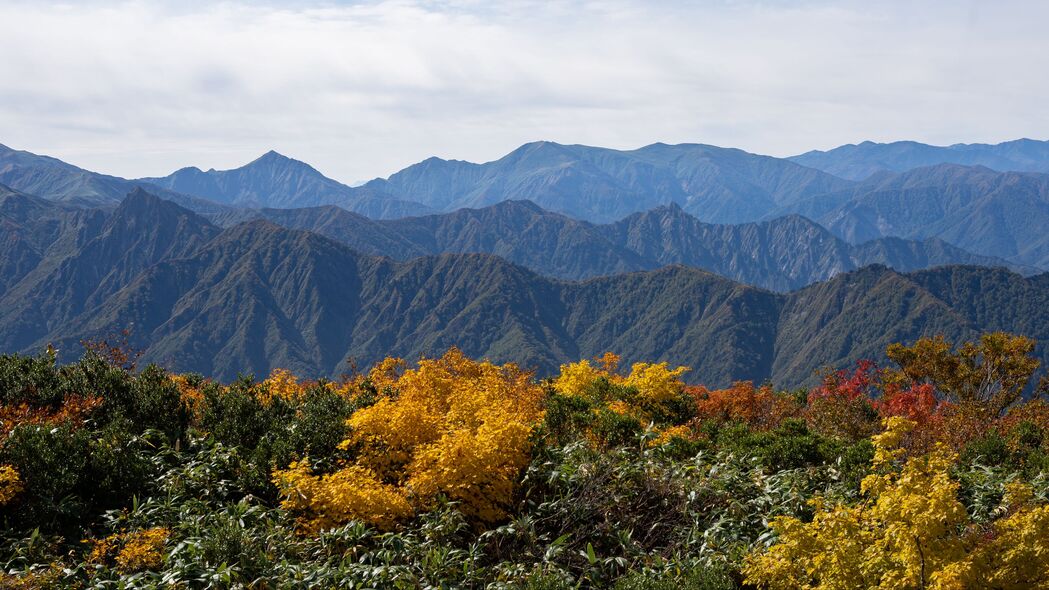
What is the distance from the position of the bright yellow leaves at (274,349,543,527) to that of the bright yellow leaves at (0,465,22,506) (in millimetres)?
4361

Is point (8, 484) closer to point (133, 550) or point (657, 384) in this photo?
point (133, 550)

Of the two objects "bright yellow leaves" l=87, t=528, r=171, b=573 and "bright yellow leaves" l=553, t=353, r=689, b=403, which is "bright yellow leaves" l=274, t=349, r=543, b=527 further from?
"bright yellow leaves" l=553, t=353, r=689, b=403

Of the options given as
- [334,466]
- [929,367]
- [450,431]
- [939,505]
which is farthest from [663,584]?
[929,367]

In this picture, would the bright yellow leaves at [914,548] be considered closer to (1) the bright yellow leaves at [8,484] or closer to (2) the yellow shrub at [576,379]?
(1) the bright yellow leaves at [8,484]

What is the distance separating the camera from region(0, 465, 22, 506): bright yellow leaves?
1202cm

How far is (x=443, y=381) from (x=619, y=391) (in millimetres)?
7928

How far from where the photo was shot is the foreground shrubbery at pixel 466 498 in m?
9.10

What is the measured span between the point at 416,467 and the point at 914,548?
27.4 feet

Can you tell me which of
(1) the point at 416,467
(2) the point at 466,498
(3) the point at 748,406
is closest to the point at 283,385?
(1) the point at 416,467

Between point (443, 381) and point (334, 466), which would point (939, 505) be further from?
point (443, 381)

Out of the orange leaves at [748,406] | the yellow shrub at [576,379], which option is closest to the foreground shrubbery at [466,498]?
the orange leaves at [748,406]

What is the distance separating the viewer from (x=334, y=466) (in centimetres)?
1510

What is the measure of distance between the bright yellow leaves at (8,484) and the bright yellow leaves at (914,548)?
12.6 m

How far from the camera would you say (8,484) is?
12.4 metres
